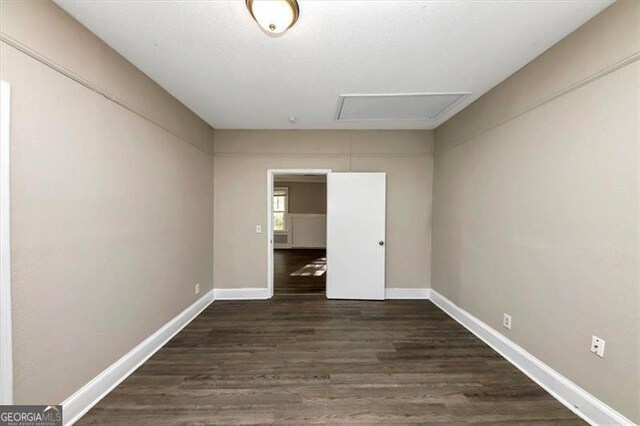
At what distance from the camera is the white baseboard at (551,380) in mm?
1592

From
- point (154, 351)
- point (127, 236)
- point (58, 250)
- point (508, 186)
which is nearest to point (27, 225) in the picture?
point (58, 250)

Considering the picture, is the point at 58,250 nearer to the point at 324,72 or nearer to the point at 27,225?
the point at 27,225

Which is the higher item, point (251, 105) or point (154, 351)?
point (251, 105)

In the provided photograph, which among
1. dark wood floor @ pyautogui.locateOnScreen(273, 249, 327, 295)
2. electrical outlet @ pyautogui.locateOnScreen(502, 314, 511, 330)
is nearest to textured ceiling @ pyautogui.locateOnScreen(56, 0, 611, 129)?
electrical outlet @ pyautogui.locateOnScreen(502, 314, 511, 330)

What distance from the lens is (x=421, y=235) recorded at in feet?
13.0

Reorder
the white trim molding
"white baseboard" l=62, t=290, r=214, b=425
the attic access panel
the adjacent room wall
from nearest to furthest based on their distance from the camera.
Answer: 1. the white trim molding
2. "white baseboard" l=62, t=290, r=214, b=425
3. the attic access panel
4. the adjacent room wall

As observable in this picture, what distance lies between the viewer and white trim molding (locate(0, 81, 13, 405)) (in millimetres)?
1263

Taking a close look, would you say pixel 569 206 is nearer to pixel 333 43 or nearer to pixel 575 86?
pixel 575 86

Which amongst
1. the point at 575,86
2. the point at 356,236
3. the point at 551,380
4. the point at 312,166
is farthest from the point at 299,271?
the point at 575,86

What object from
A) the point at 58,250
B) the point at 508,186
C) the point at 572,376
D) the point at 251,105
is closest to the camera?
the point at 58,250

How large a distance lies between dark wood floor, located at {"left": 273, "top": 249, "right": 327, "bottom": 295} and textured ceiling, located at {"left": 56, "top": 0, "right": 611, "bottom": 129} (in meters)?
3.00

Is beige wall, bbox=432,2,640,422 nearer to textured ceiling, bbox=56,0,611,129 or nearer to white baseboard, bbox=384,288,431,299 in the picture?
textured ceiling, bbox=56,0,611,129

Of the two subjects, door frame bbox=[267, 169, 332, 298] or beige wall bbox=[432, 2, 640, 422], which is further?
door frame bbox=[267, 169, 332, 298]

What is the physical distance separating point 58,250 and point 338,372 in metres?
2.12
